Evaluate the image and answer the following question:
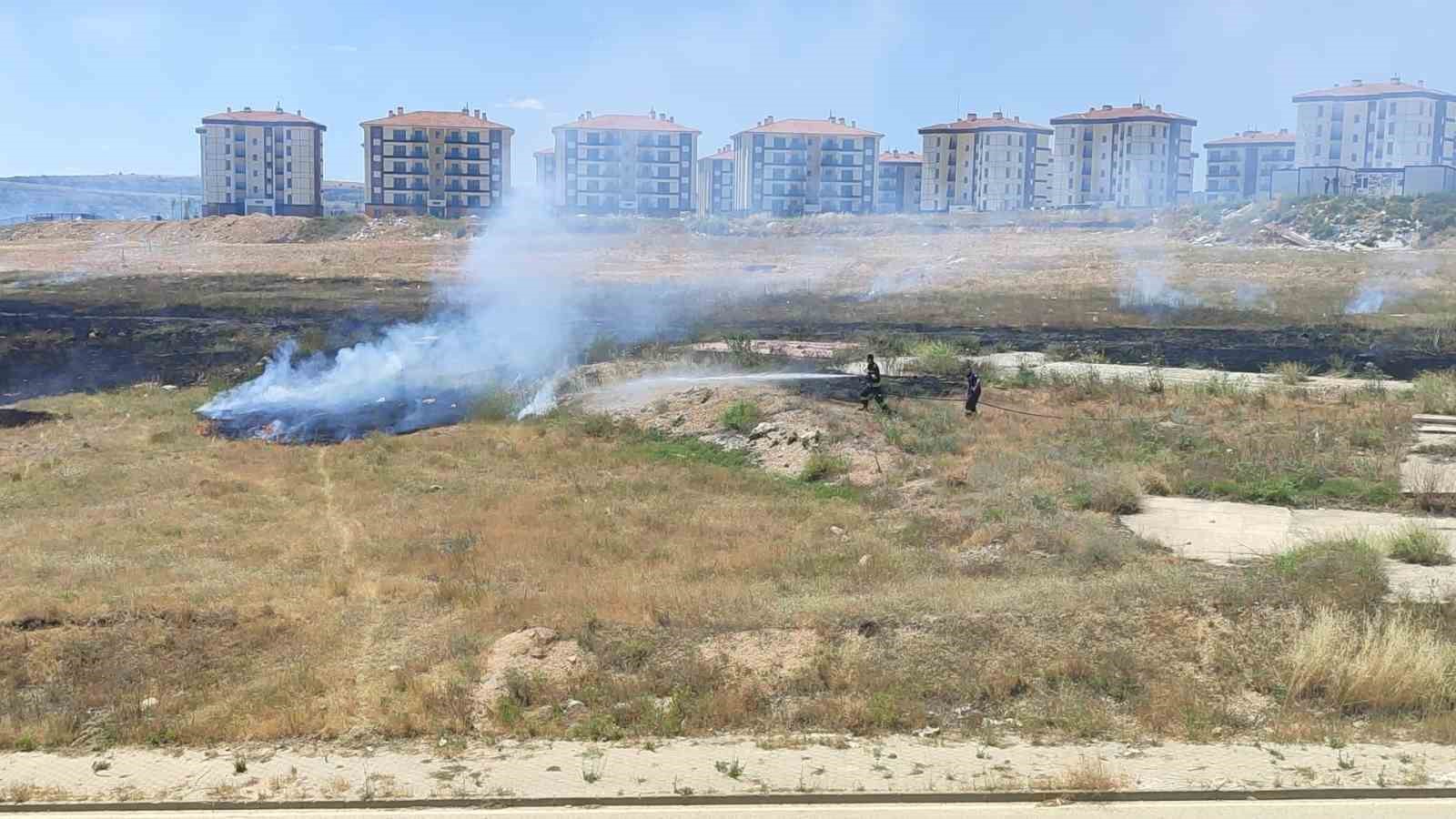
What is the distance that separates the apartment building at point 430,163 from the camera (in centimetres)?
12938

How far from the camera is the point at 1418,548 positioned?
54.3 ft

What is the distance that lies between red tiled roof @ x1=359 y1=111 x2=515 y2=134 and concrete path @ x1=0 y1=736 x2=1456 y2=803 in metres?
123

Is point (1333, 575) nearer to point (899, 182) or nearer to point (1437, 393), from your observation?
point (1437, 393)

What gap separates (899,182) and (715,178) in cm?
2250

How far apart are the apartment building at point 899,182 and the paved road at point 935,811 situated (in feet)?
462

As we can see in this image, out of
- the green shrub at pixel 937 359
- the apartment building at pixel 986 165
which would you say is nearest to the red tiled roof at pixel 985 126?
the apartment building at pixel 986 165

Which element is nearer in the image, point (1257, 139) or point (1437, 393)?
point (1437, 393)

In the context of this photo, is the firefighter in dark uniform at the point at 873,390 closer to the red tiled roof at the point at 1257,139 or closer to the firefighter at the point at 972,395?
the firefighter at the point at 972,395

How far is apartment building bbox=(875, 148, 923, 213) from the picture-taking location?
489 feet

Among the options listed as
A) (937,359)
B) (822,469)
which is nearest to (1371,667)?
(822,469)

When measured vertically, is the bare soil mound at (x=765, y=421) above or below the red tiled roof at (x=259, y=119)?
below

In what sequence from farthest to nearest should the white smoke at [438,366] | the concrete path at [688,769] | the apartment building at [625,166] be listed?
the apartment building at [625,166], the white smoke at [438,366], the concrete path at [688,769]

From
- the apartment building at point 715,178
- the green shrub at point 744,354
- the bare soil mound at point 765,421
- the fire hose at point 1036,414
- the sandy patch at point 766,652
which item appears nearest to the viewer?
the sandy patch at point 766,652

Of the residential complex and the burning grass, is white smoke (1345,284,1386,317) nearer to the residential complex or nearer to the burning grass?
the burning grass
